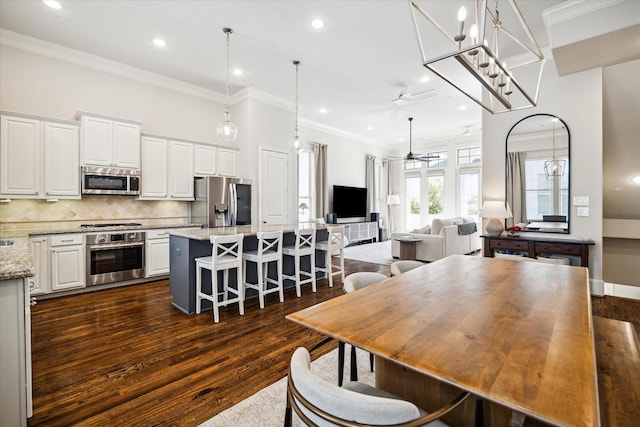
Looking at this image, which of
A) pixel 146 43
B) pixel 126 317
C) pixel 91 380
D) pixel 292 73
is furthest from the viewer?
pixel 292 73

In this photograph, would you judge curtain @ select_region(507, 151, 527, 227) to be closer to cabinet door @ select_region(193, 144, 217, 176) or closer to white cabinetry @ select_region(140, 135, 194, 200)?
cabinet door @ select_region(193, 144, 217, 176)

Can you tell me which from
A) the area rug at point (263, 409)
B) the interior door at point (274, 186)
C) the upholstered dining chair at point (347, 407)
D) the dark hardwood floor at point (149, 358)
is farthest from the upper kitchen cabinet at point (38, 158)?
the upholstered dining chair at point (347, 407)

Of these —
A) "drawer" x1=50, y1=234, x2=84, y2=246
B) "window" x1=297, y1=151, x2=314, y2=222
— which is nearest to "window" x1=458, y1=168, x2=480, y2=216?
"window" x1=297, y1=151, x2=314, y2=222

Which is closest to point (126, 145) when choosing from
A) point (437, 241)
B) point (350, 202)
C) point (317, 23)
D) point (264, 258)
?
point (264, 258)

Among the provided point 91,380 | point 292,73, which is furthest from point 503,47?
point 91,380

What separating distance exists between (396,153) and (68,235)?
9.74 meters

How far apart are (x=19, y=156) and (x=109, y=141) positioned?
3.36 ft

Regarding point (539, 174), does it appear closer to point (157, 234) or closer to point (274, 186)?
point (274, 186)

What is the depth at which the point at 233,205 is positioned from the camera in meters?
5.68

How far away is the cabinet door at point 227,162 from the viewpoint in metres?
5.93

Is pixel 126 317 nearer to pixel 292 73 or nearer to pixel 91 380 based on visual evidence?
pixel 91 380

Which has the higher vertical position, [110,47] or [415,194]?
[110,47]

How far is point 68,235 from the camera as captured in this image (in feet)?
13.3

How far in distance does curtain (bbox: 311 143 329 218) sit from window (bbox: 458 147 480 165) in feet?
14.9
